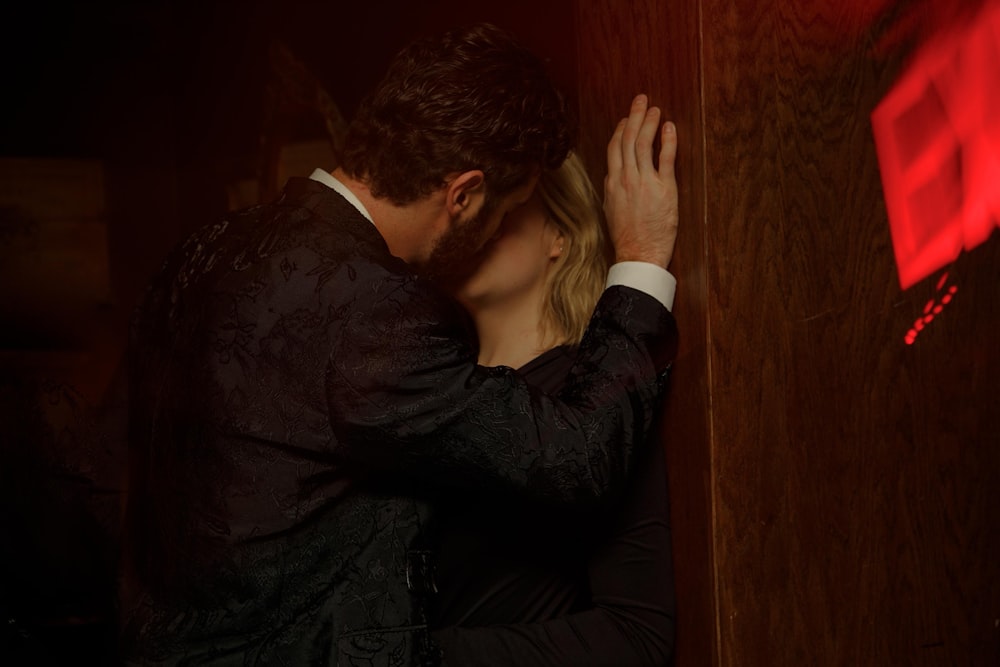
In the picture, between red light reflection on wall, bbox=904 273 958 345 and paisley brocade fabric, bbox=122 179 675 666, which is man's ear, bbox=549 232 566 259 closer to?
paisley brocade fabric, bbox=122 179 675 666

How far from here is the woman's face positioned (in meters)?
1.47

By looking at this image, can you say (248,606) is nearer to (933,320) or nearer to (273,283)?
(273,283)

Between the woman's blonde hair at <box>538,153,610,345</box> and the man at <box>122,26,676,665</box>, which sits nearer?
the man at <box>122,26,676,665</box>

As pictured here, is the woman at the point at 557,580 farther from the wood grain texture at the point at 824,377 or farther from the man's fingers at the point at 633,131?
the man's fingers at the point at 633,131

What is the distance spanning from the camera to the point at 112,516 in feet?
4.92

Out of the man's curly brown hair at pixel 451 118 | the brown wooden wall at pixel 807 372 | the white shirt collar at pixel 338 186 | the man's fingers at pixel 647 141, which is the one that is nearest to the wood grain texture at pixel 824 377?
the brown wooden wall at pixel 807 372

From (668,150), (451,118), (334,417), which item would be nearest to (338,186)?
(451,118)

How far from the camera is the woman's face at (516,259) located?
57.8 inches

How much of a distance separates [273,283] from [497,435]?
329 mm

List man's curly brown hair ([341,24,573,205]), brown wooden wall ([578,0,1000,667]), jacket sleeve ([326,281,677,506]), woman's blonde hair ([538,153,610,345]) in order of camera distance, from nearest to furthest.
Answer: jacket sleeve ([326,281,677,506]) → brown wooden wall ([578,0,1000,667]) → man's curly brown hair ([341,24,573,205]) → woman's blonde hair ([538,153,610,345])

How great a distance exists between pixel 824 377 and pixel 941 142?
0.37m

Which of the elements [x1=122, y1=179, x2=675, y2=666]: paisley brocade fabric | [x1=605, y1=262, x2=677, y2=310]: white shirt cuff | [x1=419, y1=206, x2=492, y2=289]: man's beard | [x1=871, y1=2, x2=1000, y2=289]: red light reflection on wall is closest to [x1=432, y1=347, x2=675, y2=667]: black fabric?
[x1=122, y1=179, x2=675, y2=666]: paisley brocade fabric

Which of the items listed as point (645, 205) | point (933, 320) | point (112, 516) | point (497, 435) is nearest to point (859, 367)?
point (933, 320)

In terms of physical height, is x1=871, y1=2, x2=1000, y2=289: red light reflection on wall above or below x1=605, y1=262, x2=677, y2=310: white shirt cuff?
above
